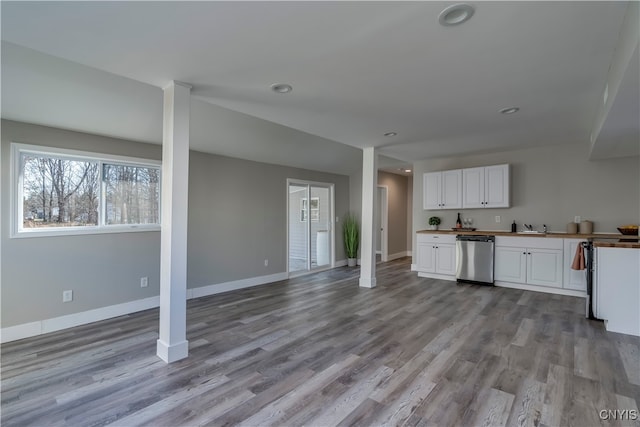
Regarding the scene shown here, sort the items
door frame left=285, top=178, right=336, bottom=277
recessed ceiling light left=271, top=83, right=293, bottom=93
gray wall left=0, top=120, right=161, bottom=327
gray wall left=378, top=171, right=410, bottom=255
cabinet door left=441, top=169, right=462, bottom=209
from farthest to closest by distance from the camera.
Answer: gray wall left=378, top=171, right=410, bottom=255, door frame left=285, top=178, right=336, bottom=277, cabinet door left=441, top=169, right=462, bottom=209, gray wall left=0, top=120, right=161, bottom=327, recessed ceiling light left=271, top=83, right=293, bottom=93

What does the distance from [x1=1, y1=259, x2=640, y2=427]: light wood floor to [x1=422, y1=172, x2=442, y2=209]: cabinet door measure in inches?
105

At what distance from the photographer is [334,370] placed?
245 cm

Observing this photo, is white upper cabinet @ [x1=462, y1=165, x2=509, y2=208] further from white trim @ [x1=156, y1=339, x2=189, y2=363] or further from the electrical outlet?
the electrical outlet

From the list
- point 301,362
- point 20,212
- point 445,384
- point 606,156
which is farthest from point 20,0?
point 606,156

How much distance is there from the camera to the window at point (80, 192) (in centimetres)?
325

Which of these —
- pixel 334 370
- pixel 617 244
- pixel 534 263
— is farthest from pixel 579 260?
pixel 334 370

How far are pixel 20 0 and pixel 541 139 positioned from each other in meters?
5.88

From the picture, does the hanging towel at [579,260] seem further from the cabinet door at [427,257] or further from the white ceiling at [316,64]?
the cabinet door at [427,257]

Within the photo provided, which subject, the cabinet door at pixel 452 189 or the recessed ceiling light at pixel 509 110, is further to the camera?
the cabinet door at pixel 452 189

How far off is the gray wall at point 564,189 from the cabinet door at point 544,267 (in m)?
0.68

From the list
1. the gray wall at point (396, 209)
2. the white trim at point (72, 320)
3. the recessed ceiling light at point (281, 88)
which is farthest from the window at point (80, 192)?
the gray wall at point (396, 209)

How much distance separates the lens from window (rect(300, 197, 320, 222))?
254 inches

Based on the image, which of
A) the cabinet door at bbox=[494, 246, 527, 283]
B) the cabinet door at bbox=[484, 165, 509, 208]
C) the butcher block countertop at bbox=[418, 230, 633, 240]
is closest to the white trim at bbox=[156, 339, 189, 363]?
the butcher block countertop at bbox=[418, 230, 633, 240]

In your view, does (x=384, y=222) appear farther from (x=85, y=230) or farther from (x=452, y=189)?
(x=85, y=230)
